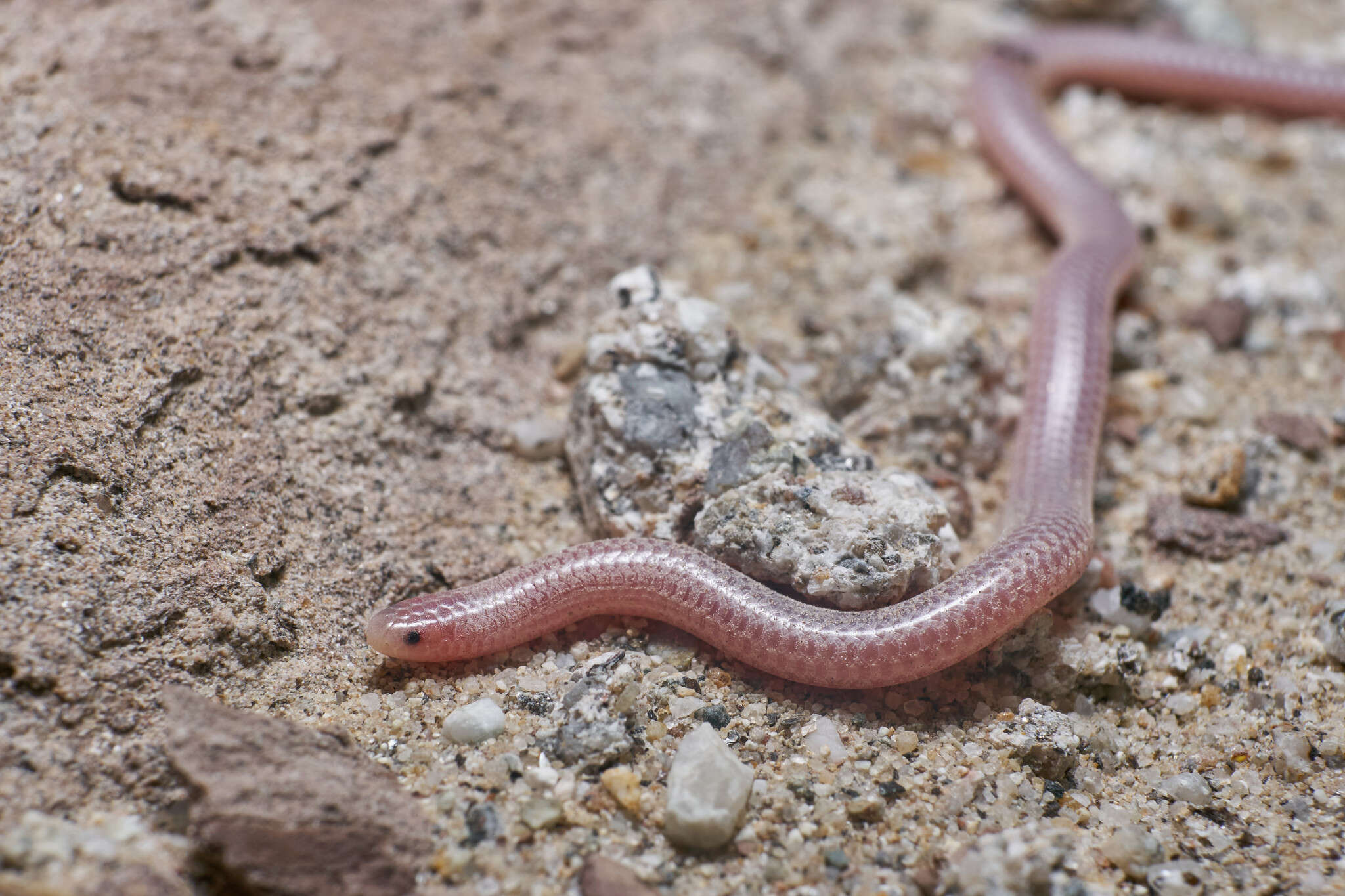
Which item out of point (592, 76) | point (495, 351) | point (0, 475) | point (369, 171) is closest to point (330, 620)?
point (0, 475)

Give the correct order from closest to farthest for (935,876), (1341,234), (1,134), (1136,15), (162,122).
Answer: (935,876), (1,134), (162,122), (1341,234), (1136,15)

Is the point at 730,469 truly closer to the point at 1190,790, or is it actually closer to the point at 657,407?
the point at 657,407

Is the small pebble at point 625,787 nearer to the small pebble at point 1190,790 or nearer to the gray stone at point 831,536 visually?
the gray stone at point 831,536

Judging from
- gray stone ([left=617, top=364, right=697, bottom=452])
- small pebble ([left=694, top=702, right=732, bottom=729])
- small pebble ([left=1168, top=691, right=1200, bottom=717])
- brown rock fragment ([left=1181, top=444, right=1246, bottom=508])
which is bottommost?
small pebble ([left=1168, top=691, right=1200, bottom=717])

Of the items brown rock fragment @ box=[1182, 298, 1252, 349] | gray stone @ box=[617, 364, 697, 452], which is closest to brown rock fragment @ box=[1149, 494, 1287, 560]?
brown rock fragment @ box=[1182, 298, 1252, 349]

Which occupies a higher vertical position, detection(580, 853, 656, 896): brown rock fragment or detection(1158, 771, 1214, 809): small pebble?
detection(580, 853, 656, 896): brown rock fragment

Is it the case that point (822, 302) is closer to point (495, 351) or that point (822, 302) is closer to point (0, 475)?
point (495, 351)

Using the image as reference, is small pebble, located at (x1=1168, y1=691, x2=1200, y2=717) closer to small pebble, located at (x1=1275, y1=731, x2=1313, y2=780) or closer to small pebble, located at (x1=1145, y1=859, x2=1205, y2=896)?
small pebble, located at (x1=1275, y1=731, x2=1313, y2=780)
